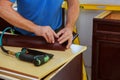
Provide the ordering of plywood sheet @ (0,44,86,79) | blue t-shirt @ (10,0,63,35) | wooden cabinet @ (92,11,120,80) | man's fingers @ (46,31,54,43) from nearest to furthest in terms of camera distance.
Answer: plywood sheet @ (0,44,86,79), man's fingers @ (46,31,54,43), blue t-shirt @ (10,0,63,35), wooden cabinet @ (92,11,120,80)

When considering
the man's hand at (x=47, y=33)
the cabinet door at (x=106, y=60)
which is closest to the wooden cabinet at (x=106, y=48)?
the cabinet door at (x=106, y=60)

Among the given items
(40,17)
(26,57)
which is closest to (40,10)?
(40,17)

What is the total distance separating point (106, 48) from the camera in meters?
2.12

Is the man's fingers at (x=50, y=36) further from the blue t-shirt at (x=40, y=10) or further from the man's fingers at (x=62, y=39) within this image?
the blue t-shirt at (x=40, y=10)

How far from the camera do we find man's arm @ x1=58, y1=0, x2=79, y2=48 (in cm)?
129

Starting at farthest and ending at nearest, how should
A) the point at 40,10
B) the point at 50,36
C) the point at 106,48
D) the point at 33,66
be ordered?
the point at 106,48, the point at 40,10, the point at 50,36, the point at 33,66

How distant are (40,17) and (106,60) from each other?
3.01 ft

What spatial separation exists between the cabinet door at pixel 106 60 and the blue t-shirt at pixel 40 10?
711 mm

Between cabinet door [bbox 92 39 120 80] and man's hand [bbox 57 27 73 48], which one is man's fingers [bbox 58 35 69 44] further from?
cabinet door [bbox 92 39 120 80]

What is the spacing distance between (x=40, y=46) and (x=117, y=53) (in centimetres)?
104

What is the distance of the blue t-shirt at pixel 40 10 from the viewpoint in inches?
56.8

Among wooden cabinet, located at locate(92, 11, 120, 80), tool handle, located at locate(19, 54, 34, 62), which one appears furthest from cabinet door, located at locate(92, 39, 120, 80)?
tool handle, located at locate(19, 54, 34, 62)

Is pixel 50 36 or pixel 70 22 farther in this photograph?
pixel 70 22

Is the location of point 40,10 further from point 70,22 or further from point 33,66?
point 33,66
